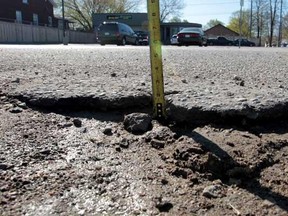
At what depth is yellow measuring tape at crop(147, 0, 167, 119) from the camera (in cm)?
251

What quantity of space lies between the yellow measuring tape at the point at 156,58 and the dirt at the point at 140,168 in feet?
0.41

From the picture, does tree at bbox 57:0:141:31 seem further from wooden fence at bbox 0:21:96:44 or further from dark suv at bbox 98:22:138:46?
dark suv at bbox 98:22:138:46

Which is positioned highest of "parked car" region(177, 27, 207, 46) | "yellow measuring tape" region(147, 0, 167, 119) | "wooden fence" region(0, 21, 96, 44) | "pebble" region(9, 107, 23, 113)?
"wooden fence" region(0, 21, 96, 44)

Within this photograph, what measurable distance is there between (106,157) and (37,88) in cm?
141

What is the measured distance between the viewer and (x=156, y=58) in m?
2.58

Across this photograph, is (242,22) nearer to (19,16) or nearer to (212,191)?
(19,16)

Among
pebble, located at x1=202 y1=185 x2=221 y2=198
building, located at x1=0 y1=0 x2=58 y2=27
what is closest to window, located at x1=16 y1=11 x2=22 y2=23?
building, located at x1=0 y1=0 x2=58 y2=27

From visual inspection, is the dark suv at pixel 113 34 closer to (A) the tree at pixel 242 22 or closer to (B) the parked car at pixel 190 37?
(B) the parked car at pixel 190 37

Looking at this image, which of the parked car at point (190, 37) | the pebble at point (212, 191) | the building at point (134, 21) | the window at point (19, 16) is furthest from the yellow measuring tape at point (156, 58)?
the building at point (134, 21)

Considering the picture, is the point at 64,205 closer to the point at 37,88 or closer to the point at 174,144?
the point at 174,144

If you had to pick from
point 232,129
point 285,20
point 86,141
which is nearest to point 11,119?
point 86,141

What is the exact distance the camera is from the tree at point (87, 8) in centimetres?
6408

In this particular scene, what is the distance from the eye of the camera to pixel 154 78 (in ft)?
8.56

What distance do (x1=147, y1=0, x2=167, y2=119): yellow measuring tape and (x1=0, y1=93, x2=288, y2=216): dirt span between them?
0.41 feet
